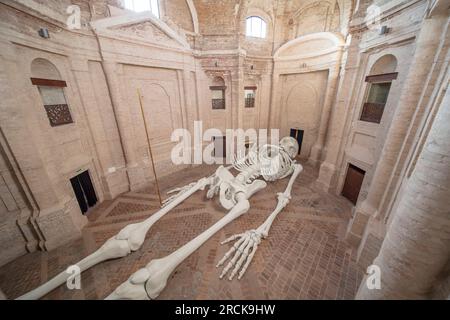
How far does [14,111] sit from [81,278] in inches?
176

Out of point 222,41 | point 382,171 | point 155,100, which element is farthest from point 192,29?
point 382,171

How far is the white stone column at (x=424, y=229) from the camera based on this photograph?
2.17 m

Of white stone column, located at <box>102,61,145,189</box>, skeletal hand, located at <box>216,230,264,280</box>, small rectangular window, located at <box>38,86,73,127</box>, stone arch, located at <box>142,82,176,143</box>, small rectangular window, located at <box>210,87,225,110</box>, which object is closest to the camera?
skeletal hand, located at <box>216,230,264,280</box>

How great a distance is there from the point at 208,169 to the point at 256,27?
9.39m

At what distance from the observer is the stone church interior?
128 inches

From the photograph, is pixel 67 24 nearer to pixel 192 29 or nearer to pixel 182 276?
pixel 192 29

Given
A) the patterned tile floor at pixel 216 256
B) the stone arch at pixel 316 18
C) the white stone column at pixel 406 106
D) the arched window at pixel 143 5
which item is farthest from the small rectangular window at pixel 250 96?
the white stone column at pixel 406 106

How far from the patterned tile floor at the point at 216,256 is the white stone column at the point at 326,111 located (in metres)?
3.92

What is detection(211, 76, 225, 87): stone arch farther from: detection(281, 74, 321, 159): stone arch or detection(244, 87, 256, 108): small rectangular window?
detection(281, 74, 321, 159): stone arch

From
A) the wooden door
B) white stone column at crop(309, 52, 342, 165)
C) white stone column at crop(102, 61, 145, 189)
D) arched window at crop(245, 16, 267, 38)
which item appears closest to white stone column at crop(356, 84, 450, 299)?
the wooden door

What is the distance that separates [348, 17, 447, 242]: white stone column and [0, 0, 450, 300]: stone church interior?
0.02 meters

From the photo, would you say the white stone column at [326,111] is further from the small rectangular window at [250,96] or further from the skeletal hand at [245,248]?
the skeletal hand at [245,248]

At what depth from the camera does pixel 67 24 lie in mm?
5613

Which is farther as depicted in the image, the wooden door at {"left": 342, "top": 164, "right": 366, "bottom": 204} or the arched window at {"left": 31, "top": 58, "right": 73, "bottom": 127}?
the wooden door at {"left": 342, "top": 164, "right": 366, "bottom": 204}
